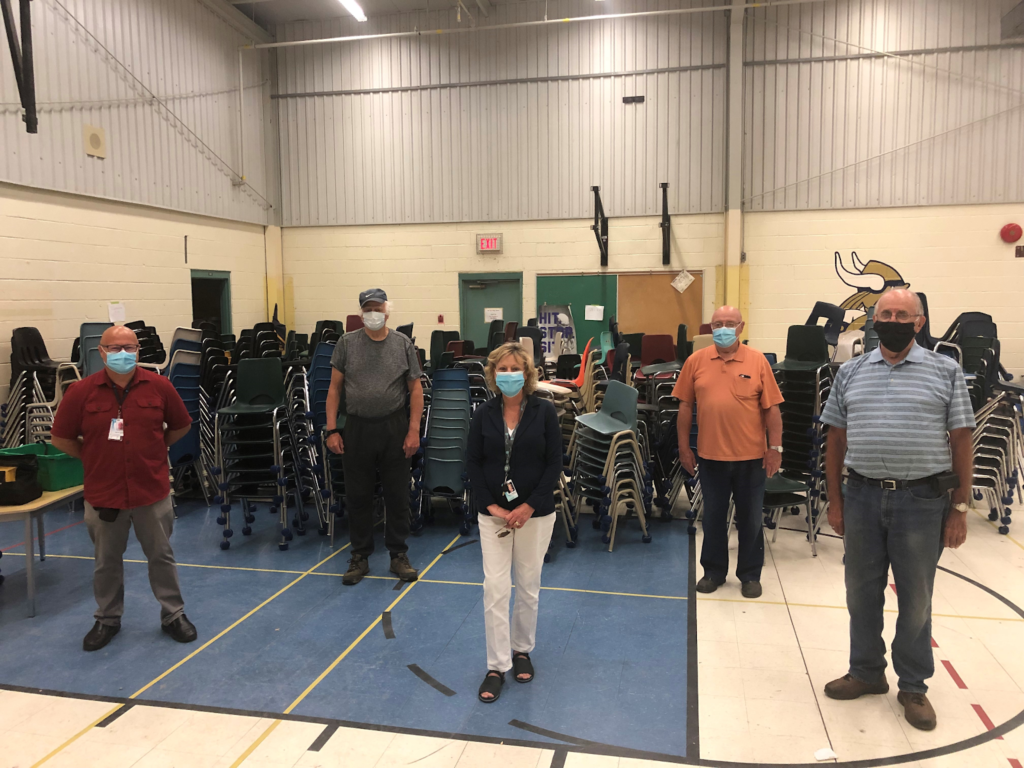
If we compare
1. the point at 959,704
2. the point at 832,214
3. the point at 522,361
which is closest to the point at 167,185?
the point at 522,361

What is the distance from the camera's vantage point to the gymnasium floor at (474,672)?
8.64ft

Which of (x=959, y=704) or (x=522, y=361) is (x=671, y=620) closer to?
(x=959, y=704)

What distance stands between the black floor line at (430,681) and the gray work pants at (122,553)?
4.38 feet

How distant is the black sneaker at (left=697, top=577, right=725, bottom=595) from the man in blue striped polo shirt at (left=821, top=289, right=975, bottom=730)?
4.04 feet

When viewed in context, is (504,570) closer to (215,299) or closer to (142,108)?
(142,108)

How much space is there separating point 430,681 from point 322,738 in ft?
1.81

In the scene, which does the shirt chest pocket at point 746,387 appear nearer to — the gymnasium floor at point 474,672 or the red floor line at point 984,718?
the gymnasium floor at point 474,672

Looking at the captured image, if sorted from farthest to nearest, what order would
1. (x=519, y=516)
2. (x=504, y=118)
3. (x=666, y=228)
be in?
(x=504, y=118)
(x=666, y=228)
(x=519, y=516)

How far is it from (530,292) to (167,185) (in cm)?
536

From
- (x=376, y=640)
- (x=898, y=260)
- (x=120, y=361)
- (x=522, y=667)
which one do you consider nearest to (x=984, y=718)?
(x=522, y=667)

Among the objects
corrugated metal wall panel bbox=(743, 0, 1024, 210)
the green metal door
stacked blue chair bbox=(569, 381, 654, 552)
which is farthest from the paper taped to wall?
stacked blue chair bbox=(569, 381, 654, 552)

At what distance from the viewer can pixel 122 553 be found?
351cm

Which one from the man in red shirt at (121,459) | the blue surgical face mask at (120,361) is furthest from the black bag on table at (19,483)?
the blue surgical face mask at (120,361)

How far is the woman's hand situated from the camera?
2826 millimetres
